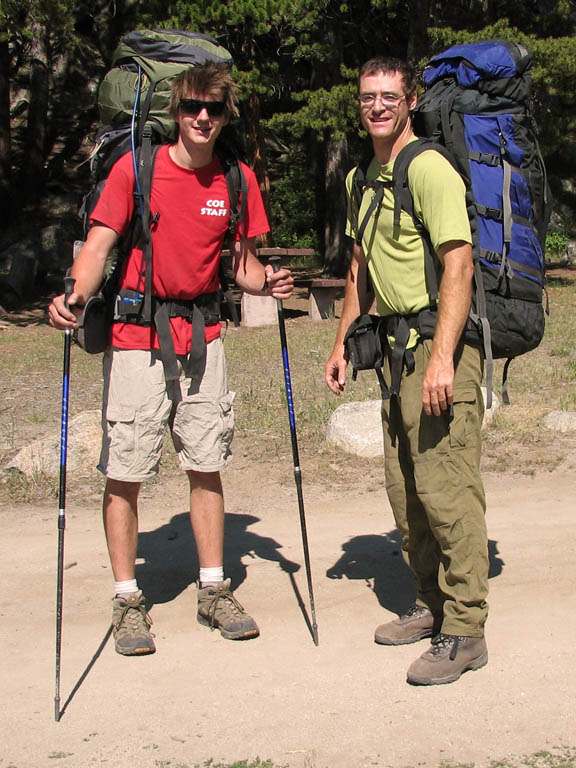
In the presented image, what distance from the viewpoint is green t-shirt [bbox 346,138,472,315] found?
3.30 m

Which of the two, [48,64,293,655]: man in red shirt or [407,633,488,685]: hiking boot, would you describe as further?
[48,64,293,655]: man in red shirt

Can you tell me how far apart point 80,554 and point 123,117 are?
2289 millimetres

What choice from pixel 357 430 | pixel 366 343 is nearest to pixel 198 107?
pixel 366 343

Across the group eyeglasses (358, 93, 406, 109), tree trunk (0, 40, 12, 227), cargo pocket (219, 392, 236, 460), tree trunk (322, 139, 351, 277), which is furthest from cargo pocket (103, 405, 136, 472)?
tree trunk (322, 139, 351, 277)

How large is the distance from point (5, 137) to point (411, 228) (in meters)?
17.2

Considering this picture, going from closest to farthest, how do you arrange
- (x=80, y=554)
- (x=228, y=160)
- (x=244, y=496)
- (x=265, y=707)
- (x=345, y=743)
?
1. (x=345, y=743)
2. (x=265, y=707)
3. (x=228, y=160)
4. (x=80, y=554)
5. (x=244, y=496)

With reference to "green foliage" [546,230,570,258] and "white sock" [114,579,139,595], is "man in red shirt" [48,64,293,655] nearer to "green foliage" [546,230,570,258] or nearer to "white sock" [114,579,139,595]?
"white sock" [114,579,139,595]

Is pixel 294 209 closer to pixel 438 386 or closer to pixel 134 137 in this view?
pixel 134 137

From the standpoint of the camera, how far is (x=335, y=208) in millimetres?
19047

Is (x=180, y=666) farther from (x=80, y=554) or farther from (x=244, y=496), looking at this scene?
(x=244, y=496)

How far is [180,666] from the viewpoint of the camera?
3689 millimetres

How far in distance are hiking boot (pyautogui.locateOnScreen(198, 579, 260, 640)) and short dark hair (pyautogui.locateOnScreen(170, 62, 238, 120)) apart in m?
1.96

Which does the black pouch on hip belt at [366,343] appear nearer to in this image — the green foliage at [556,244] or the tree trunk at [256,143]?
the tree trunk at [256,143]

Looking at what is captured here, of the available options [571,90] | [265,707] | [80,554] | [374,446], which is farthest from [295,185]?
[265,707]
